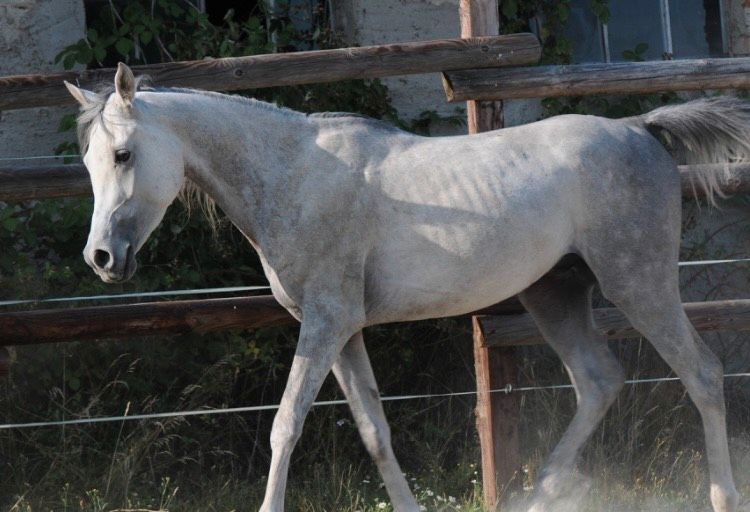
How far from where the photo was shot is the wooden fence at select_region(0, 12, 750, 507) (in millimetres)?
4918

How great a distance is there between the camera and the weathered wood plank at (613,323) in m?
5.16

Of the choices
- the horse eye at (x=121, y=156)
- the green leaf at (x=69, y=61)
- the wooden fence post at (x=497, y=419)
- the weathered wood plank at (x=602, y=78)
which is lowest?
the wooden fence post at (x=497, y=419)

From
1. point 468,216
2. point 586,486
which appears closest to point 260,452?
point 586,486

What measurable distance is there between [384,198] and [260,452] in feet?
8.09

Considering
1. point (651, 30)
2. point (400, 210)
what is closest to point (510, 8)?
point (651, 30)

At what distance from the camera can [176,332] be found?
200 inches

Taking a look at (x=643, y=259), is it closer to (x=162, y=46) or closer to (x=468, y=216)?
(x=468, y=216)

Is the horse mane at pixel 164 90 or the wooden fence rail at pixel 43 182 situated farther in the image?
the wooden fence rail at pixel 43 182

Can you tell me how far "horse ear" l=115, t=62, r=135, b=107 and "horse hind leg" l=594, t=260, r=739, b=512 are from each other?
193 cm

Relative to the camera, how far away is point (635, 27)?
7.51 meters

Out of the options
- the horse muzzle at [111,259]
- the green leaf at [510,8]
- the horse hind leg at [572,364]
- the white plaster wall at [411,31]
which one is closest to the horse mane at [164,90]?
the horse muzzle at [111,259]

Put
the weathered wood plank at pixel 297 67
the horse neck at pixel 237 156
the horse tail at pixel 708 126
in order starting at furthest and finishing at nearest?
the weathered wood plank at pixel 297 67 < the horse tail at pixel 708 126 < the horse neck at pixel 237 156

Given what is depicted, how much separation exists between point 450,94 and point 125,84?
1669mm

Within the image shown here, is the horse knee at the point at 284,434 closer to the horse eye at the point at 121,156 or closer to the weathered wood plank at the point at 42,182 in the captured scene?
the horse eye at the point at 121,156
